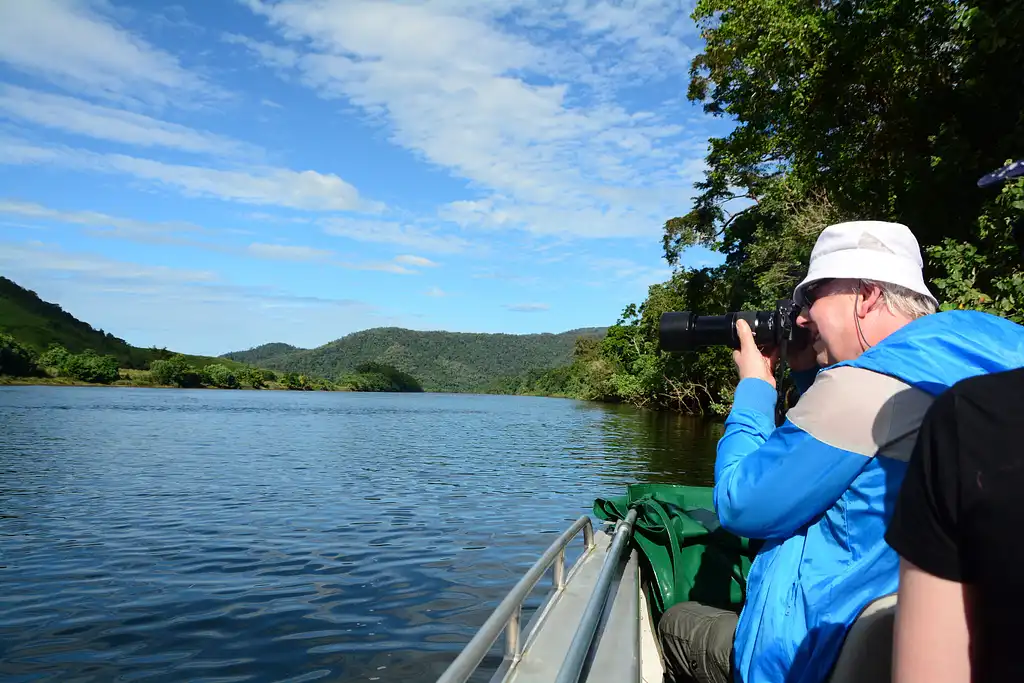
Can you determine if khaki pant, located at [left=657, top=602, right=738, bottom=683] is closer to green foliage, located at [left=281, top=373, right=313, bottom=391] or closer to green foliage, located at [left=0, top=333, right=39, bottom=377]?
green foliage, located at [left=0, top=333, right=39, bottom=377]

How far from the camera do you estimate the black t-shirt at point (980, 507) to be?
879mm

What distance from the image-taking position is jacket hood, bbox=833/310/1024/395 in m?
1.38

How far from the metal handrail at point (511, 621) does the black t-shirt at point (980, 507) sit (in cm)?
107

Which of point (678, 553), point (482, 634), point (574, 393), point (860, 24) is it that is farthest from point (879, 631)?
point (574, 393)

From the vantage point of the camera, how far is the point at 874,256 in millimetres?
1763

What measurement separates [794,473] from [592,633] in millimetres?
1069

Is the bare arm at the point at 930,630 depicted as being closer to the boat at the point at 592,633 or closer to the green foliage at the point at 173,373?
the boat at the point at 592,633

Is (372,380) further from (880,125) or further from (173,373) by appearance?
(880,125)

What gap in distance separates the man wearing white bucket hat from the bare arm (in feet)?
1.76

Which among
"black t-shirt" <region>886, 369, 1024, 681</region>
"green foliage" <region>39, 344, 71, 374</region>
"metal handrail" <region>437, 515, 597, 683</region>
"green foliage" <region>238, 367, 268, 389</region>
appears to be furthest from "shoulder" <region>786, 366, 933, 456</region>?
"green foliage" <region>238, 367, 268, 389</region>

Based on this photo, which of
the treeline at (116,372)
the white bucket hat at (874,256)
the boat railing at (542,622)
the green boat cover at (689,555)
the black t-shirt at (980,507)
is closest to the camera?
the black t-shirt at (980,507)

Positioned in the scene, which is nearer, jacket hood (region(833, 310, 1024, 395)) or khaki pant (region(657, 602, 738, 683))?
jacket hood (region(833, 310, 1024, 395))

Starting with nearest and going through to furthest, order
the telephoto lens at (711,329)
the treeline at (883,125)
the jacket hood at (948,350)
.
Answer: the jacket hood at (948,350), the telephoto lens at (711,329), the treeline at (883,125)

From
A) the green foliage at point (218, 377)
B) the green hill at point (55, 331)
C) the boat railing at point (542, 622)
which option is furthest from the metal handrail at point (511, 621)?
the green hill at point (55, 331)
